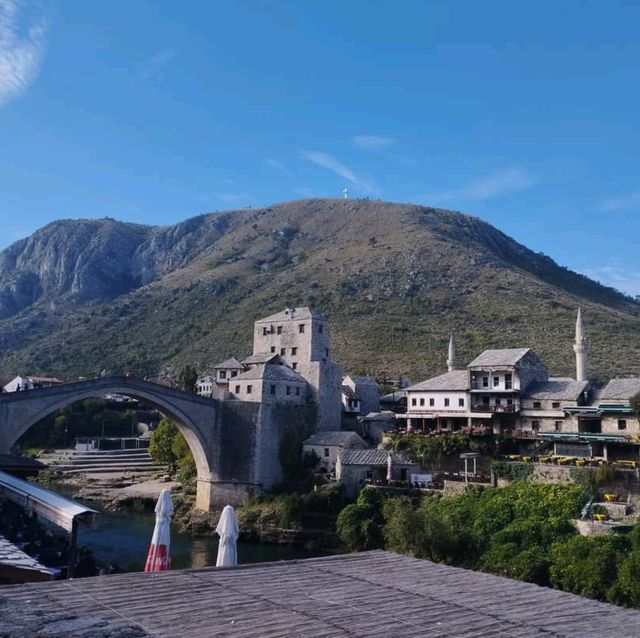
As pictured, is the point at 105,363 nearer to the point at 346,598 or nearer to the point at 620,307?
the point at 620,307

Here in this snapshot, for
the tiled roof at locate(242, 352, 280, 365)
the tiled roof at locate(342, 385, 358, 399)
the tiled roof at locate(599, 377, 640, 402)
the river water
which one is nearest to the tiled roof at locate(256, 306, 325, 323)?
the tiled roof at locate(242, 352, 280, 365)

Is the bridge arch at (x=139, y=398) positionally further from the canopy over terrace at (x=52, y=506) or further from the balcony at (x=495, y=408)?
the canopy over terrace at (x=52, y=506)

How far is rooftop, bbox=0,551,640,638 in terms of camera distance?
34.4 ft

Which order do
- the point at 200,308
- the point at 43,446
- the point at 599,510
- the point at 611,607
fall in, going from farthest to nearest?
the point at 200,308 < the point at 43,446 < the point at 599,510 < the point at 611,607

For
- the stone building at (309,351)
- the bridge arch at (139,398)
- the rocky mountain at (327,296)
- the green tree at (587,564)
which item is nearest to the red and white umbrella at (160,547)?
the green tree at (587,564)

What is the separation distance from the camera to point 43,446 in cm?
8706

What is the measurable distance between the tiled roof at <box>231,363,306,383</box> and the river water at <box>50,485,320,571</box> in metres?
12.1

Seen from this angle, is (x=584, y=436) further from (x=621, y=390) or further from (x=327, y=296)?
(x=327, y=296)

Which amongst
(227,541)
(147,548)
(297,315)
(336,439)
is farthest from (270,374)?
(227,541)

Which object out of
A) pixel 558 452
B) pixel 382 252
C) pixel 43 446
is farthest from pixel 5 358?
pixel 558 452

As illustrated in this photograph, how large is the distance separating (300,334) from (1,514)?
122 feet

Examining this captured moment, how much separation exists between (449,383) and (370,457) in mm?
9462

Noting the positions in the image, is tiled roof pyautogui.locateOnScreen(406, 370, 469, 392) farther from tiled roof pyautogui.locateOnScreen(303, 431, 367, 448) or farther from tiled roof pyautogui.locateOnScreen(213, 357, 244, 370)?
tiled roof pyautogui.locateOnScreen(213, 357, 244, 370)

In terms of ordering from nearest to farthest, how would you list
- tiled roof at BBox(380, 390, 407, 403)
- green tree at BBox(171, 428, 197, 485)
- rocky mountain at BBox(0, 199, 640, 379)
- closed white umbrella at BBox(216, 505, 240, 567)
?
closed white umbrella at BBox(216, 505, 240, 567), green tree at BBox(171, 428, 197, 485), tiled roof at BBox(380, 390, 407, 403), rocky mountain at BBox(0, 199, 640, 379)
